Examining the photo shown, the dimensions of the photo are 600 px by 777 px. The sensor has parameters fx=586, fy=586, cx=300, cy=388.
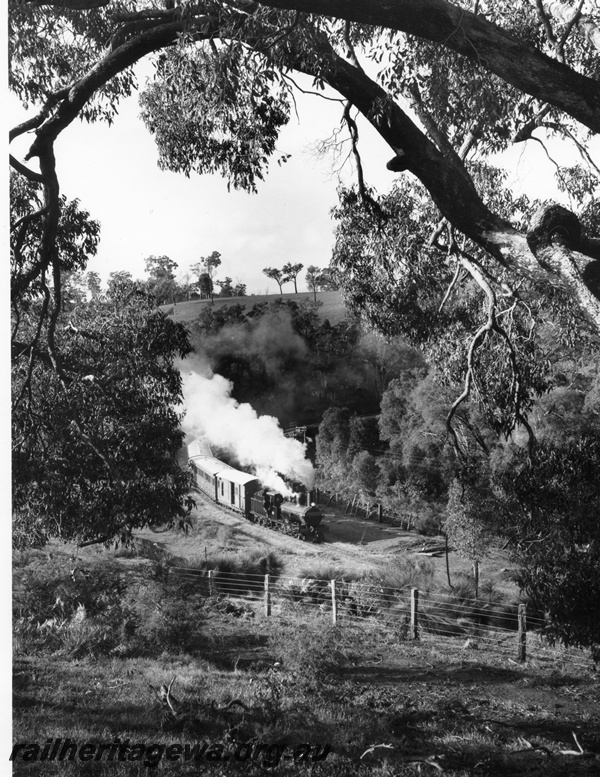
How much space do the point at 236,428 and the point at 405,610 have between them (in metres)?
1.62

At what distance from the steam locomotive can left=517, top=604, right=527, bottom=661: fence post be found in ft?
4.69

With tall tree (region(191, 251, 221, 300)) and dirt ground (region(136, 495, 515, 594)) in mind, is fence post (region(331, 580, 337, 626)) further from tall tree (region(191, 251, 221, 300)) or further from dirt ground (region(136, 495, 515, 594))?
tall tree (region(191, 251, 221, 300))

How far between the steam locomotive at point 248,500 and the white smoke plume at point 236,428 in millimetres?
104

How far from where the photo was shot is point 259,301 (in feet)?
11.7

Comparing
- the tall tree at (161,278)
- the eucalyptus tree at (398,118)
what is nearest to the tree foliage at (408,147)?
the eucalyptus tree at (398,118)

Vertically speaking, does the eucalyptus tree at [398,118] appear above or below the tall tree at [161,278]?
above

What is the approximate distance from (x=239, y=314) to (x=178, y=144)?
1.04 metres

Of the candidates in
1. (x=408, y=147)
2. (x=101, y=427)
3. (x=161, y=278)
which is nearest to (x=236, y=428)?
(x=101, y=427)

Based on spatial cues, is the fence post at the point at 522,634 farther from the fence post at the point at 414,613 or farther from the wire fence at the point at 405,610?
the fence post at the point at 414,613

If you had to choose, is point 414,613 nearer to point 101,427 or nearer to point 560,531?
point 560,531

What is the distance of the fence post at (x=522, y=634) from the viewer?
3577mm

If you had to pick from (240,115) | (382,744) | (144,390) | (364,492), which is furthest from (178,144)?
(382,744)

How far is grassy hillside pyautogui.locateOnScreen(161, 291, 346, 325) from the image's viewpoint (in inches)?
128

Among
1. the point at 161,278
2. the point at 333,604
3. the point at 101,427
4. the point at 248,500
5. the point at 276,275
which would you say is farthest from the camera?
the point at 248,500
